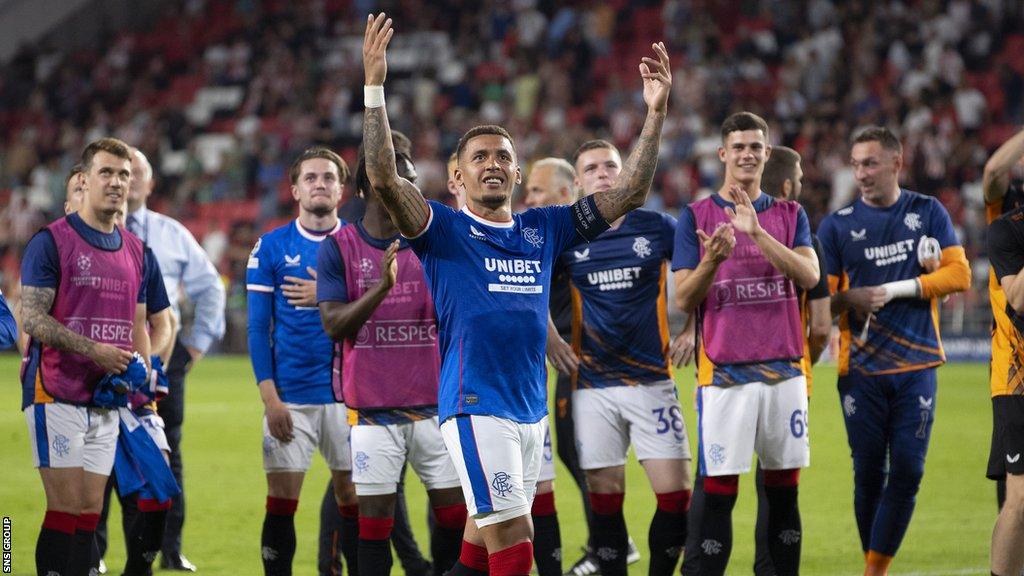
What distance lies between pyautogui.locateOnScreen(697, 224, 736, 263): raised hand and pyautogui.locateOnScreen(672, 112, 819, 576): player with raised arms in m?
0.06

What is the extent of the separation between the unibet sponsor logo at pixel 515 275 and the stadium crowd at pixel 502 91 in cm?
1523

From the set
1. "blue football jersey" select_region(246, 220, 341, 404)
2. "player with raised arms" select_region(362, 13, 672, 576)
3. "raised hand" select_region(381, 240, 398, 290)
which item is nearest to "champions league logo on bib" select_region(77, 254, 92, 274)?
"blue football jersey" select_region(246, 220, 341, 404)

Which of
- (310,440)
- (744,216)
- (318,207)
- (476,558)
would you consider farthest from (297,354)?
(744,216)

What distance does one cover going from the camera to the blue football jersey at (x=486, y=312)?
5.45m

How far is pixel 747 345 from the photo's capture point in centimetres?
686

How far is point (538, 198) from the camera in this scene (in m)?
7.80

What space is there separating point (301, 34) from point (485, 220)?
1057 inches

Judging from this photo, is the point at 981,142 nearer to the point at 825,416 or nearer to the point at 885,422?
the point at 825,416

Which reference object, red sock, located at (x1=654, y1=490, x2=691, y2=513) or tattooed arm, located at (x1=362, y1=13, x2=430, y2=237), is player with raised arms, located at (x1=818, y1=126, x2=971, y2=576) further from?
tattooed arm, located at (x1=362, y1=13, x2=430, y2=237)

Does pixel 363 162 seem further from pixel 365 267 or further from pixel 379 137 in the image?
pixel 379 137

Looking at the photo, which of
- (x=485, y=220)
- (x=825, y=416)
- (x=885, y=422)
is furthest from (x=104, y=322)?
(x=825, y=416)

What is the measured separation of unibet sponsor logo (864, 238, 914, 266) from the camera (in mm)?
7711

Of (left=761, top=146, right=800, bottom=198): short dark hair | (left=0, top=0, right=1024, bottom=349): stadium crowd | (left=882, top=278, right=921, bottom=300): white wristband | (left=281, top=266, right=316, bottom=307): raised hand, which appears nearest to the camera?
(left=281, top=266, right=316, bottom=307): raised hand

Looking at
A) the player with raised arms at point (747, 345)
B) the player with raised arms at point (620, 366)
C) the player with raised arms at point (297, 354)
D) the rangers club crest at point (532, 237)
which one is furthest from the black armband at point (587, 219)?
the player with raised arms at point (297, 354)
